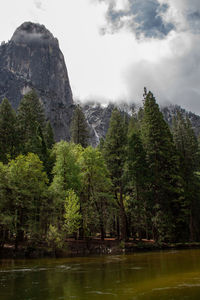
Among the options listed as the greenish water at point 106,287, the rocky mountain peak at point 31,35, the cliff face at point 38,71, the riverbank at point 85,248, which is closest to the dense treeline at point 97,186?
the riverbank at point 85,248

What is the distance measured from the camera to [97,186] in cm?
2727

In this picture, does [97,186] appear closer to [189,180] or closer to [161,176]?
[161,176]

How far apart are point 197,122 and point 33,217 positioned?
17691cm

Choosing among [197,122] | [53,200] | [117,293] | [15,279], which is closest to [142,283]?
[117,293]

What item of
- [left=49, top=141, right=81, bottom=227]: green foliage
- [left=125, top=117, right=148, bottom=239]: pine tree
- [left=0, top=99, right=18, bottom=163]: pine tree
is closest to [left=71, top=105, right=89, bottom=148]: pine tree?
[left=0, top=99, right=18, bottom=163]: pine tree

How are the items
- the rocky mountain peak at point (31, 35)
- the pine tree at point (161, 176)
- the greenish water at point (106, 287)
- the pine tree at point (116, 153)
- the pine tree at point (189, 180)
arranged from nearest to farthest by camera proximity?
1. the greenish water at point (106, 287)
2. the pine tree at point (161, 176)
3. the pine tree at point (116, 153)
4. the pine tree at point (189, 180)
5. the rocky mountain peak at point (31, 35)

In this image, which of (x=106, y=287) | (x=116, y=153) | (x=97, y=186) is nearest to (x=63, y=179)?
(x=97, y=186)

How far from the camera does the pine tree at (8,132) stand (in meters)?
34.2

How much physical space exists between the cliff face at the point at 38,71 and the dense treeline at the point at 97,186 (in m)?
72.7

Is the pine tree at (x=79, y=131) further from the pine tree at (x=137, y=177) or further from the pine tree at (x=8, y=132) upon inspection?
the pine tree at (x=137, y=177)

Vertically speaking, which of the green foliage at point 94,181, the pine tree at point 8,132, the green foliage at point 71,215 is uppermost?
the pine tree at point 8,132

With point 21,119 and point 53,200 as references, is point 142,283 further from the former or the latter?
point 21,119

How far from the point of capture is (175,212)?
3031cm

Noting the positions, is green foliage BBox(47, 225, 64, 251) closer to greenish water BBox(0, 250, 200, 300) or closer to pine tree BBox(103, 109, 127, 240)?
greenish water BBox(0, 250, 200, 300)
